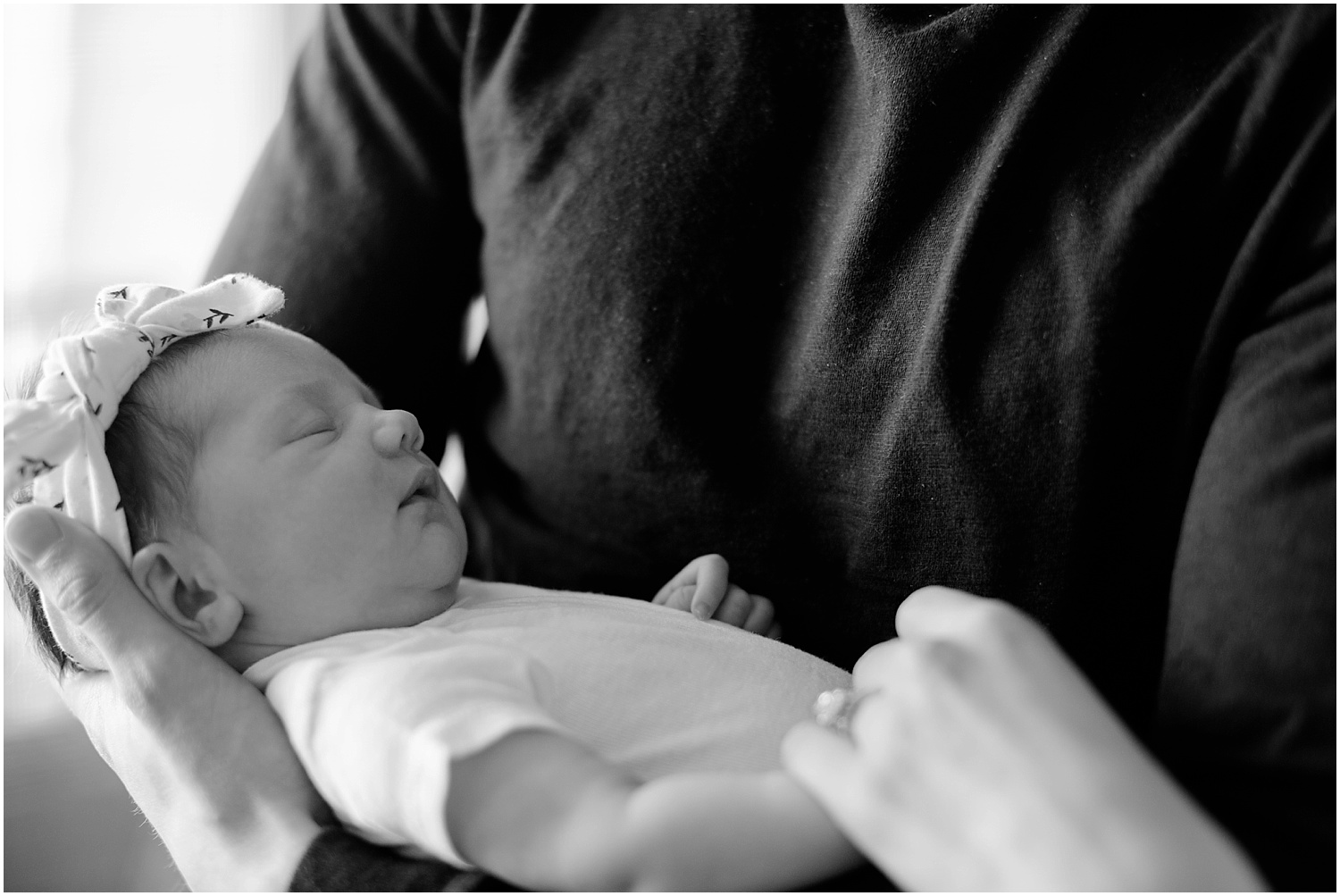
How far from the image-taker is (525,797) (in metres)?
0.68

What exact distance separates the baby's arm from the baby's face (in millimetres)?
225

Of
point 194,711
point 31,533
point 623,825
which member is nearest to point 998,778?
point 623,825

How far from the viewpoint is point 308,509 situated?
852 millimetres

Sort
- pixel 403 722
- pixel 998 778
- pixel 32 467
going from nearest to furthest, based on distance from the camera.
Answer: pixel 998 778, pixel 403 722, pixel 32 467

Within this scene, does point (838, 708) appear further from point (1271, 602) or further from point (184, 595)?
point (184, 595)

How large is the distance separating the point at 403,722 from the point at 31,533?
328mm

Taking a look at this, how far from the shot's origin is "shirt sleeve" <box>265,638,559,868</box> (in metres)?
0.69

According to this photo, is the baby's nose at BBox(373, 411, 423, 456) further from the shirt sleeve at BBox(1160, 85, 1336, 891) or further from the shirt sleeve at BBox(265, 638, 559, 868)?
the shirt sleeve at BBox(1160, 85, 1336, 891)

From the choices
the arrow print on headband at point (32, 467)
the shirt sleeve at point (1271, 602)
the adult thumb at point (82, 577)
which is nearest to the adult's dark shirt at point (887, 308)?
the shirt sleeve at point (1271, 602)

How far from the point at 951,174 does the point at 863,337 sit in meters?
0.15

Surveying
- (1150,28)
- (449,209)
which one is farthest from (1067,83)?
(449,209)

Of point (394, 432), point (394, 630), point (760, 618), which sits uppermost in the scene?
point (394, 432)

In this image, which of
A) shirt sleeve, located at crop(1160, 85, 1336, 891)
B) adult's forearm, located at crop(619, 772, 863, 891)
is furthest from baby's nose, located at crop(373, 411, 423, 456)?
shirt sleeve, located at crop(1160, 85, 1336, 891)

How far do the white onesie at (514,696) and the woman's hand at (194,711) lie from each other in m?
0.03
